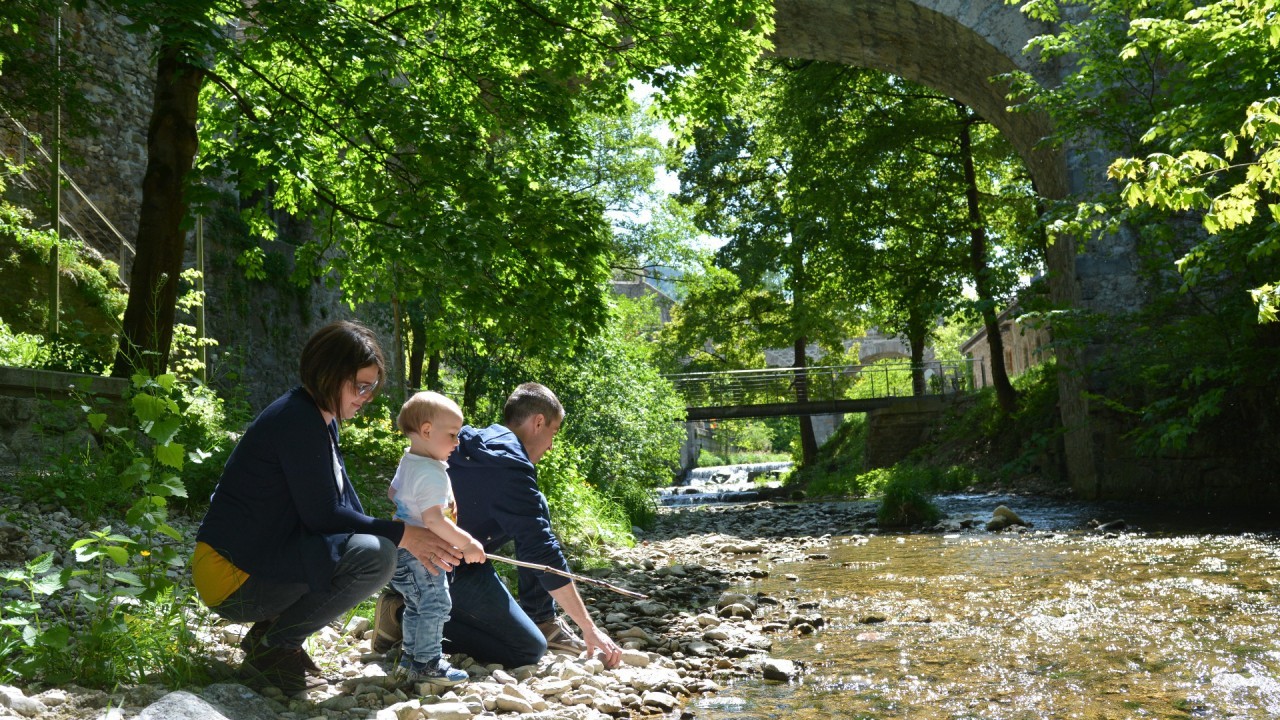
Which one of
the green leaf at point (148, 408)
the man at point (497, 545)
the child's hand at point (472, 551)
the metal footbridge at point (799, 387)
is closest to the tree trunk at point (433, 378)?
the metal footbridge at point (799, 387)

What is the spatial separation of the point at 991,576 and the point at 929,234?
1376 centimetres

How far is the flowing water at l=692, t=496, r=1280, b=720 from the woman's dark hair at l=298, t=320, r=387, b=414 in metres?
1.68

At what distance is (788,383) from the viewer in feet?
84.1

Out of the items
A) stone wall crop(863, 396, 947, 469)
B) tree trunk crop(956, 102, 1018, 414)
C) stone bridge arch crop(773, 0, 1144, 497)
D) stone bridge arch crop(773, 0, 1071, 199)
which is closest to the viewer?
stone bridge arch crop(773, 0, 1144, 497)

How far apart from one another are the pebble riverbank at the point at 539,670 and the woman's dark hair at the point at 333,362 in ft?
3.00

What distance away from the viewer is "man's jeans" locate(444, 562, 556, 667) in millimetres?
3791

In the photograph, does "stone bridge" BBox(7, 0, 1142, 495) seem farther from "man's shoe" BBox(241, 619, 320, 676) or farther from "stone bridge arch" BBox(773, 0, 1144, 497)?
"man's shoe" BBox(241, 619, 320, 676)

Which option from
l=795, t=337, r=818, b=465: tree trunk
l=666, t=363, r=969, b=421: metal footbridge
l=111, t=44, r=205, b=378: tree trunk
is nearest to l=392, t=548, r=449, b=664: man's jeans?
l=111, t=44, r=205, b=378: tree trunk

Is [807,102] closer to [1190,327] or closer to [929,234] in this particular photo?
[929,234]

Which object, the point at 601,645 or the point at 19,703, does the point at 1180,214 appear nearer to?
the point at 601,645

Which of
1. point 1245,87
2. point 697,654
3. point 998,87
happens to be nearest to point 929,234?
point 998,87

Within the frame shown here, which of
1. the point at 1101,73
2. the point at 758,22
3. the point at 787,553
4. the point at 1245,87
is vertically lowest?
the point at 787,553

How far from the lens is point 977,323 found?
61.7 feet

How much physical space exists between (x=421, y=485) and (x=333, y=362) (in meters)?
0.52
